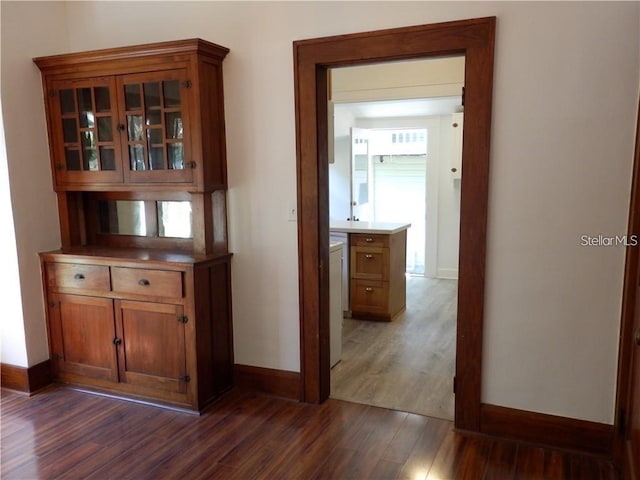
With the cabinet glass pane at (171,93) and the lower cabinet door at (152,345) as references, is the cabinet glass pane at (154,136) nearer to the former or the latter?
the cabinet glass pane at (171,93)

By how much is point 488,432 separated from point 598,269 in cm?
101

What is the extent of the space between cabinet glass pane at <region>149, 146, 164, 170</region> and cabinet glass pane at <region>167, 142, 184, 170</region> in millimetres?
60

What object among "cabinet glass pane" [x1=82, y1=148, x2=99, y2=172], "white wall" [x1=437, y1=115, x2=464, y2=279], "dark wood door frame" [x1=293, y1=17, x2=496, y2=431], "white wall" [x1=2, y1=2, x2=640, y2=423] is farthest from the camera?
"white wall" [x1=437, y1=115, x2=464, y2=279]

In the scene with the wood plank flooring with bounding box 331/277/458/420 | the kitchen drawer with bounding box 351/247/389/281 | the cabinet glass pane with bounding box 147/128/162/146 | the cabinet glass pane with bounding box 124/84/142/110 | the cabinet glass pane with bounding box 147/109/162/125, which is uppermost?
the cabinet glass pane with bounding box 124/84/142/110

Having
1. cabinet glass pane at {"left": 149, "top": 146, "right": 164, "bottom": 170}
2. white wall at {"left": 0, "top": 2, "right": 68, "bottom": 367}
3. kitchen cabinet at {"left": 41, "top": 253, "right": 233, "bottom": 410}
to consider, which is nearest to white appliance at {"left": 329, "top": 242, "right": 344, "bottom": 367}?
kitchen cabinet at {"left": 41, "top": 253, "right": 233, "bottom": 410}

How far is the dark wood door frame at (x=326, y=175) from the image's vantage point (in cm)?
236

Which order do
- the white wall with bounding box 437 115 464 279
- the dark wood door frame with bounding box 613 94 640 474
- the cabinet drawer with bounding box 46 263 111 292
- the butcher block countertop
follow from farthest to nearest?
1. the white wall with bounding box 437 115 464 279
2. the butcher block countertop
3. the cabinet drawer with bounding box 46 263 111 292
4. the dark wood door frame with bounding box 613 94 640 474

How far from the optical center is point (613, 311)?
2.27 m

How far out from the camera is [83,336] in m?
3.10

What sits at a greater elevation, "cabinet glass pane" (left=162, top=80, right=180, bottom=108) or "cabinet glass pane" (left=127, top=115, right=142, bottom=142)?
"cabinet glass pane" (left=162, top=80, right=180, bottom=108)

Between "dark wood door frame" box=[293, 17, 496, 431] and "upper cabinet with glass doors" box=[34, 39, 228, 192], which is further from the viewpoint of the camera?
"upper cabinet with glass doors" box=[34, 39, 228, 192]

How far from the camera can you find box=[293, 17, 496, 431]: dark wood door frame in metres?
2.36

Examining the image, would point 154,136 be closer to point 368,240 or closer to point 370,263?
point 368,240

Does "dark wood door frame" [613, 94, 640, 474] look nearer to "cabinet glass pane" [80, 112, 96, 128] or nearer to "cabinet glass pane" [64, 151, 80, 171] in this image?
"cabinet glass pane" [80, 112, 96, 128]
